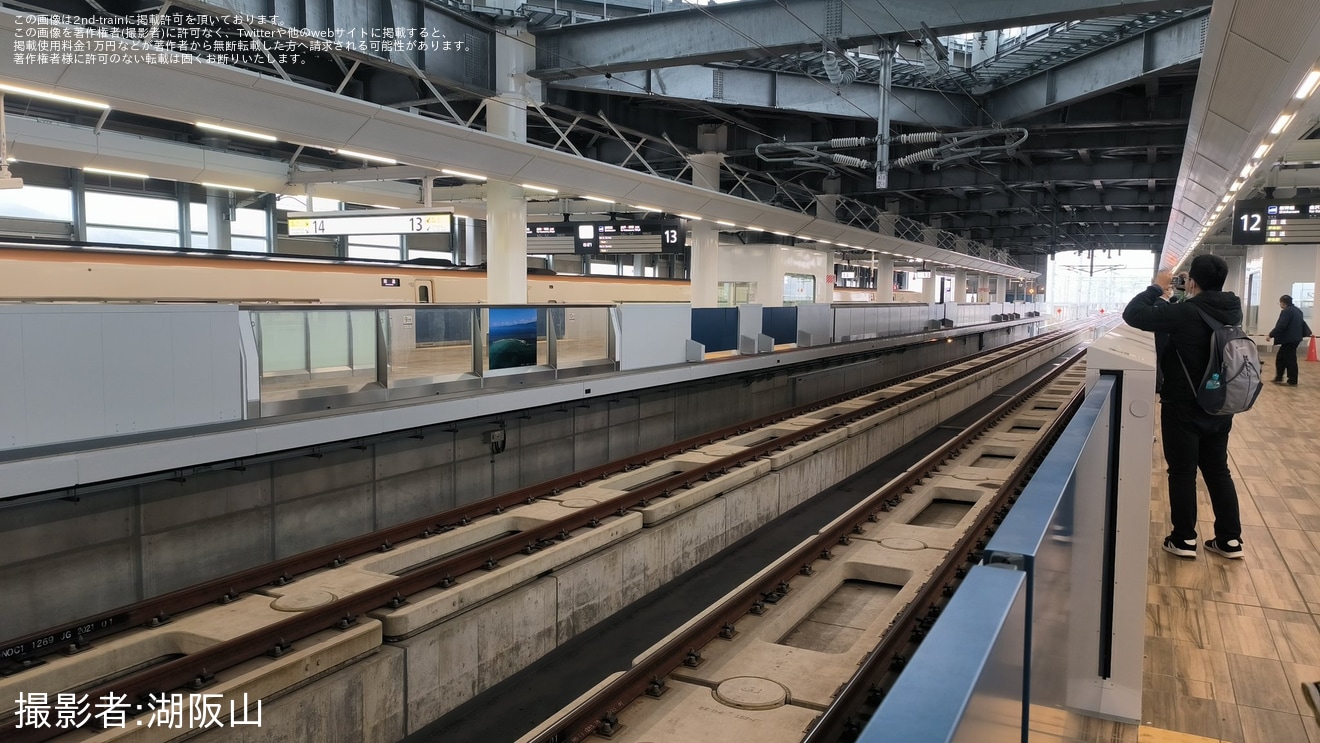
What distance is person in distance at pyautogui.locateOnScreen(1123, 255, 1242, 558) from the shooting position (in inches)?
220

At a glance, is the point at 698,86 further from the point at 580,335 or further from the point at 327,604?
the point at 327,604

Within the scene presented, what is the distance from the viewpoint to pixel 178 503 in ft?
23.3

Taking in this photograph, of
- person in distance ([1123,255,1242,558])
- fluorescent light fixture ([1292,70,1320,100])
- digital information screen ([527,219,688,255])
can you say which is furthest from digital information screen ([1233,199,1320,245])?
person in distance ([1123,255,1242,558])

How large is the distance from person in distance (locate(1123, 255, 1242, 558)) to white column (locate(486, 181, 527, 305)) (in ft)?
39.4

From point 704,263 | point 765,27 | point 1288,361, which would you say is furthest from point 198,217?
point 1288,361

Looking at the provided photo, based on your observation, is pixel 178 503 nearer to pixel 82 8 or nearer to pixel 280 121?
pixel 280 121

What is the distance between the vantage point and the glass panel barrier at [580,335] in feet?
40.4

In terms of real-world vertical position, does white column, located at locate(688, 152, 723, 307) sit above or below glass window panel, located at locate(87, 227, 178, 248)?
below

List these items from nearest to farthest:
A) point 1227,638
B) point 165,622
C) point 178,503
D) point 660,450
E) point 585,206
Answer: point 1227,638 < point 165,622 < point 178,503 < point 660,450 < point 585,206

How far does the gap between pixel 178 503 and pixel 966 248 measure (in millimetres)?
46510

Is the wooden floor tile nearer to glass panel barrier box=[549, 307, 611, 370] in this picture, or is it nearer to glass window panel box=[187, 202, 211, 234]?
glass panel barrier box=[549, 307, 611, 370]

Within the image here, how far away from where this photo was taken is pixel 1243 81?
7.57 meters

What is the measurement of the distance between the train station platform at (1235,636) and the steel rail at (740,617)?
5.46ft

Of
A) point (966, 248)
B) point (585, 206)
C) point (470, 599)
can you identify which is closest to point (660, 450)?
point (470, 599)
